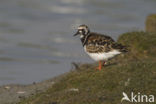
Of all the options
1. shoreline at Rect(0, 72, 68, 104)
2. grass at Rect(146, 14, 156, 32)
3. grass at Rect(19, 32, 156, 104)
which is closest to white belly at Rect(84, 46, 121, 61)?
grass at Rect(19, 32, 156, 104)

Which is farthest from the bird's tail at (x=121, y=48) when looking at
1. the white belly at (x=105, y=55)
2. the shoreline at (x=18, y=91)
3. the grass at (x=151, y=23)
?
the grass at (x=151, y=23)

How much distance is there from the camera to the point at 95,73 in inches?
699

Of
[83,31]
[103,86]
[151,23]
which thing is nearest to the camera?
[103,86]

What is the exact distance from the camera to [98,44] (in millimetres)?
18000

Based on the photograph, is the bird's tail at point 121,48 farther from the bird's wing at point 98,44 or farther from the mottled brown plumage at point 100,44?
the bird's wing at point 98,44

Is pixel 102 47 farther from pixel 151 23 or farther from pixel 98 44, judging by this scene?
pixel 151 23

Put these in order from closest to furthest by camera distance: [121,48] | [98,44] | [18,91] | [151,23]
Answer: [121,48] → [98,44] → [18,91] → [151,23]

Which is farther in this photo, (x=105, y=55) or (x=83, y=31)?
(x=83, y=31)

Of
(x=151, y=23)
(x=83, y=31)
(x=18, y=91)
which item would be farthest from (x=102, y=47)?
(x=151, y=23)

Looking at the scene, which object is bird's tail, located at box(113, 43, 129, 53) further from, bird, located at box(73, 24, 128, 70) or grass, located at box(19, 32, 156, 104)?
grass, located at box(19, 32, 156, 104)

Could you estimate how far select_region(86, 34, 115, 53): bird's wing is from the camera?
17.8 metres

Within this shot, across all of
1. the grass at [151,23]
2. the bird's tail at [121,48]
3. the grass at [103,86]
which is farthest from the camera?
the grass at [151,23]

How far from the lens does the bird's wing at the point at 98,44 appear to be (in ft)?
58.3

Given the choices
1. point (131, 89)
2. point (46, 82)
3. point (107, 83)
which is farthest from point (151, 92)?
point (46, 82)
